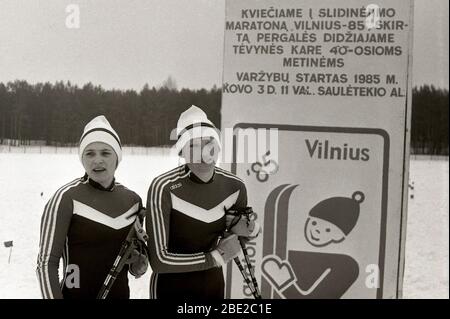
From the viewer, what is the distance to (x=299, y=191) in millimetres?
2096

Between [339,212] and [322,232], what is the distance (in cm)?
13

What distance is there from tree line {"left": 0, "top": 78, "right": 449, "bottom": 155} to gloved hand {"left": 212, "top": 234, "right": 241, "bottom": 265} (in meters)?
0.64

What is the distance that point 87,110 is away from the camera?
6.97ft

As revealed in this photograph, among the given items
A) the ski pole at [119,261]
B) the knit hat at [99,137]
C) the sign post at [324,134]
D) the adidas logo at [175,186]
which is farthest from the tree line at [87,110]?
the ski pole at [119,261]

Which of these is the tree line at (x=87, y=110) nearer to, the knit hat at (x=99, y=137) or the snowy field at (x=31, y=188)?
the snowy field at (x=31, y=188)

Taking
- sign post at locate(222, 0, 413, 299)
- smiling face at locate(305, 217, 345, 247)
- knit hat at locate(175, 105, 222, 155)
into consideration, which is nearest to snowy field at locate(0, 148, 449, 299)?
knit hat at locate(175, 105, 222, 155)

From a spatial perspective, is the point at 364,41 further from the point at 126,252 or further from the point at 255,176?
the point at 126,252

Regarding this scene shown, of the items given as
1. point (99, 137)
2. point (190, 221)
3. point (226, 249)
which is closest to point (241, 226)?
point (226, 249)

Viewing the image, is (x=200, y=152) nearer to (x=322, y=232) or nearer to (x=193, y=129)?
(x=193, y=129)

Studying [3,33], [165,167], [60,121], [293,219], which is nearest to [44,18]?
[3,33]

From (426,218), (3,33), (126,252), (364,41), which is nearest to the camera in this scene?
(126,252)

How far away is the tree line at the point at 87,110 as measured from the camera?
212 centimetres

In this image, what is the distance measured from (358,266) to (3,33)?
2144 mm

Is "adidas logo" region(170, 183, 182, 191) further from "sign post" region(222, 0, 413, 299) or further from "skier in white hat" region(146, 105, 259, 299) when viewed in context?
"sign post" region(222, 0, 413, 299)
